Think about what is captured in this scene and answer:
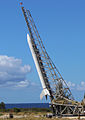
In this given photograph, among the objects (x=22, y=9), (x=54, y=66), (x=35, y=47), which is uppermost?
(x=22, y=9)

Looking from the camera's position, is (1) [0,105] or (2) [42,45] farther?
(1) [0,105]

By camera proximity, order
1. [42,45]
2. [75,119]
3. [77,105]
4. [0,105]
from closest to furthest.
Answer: [75,119] → [77,105] → [42,45] → [0,105]

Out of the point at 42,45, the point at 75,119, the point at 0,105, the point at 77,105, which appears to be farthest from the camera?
the point at 0,105

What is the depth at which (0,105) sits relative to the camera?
8300cm

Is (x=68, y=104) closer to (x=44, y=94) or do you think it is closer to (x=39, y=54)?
(x=44, y=94)

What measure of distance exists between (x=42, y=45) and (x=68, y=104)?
34.1ft

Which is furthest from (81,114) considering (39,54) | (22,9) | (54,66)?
(22,9)

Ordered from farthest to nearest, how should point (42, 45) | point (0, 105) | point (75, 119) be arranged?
point (0, 105) < point (42, 45) < point (75, 119)

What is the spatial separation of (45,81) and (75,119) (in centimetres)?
846

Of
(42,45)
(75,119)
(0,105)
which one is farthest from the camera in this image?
(0,105)

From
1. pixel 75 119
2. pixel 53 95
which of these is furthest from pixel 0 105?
pixel 75 119

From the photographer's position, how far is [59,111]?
47.2 metres

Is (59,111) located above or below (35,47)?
below

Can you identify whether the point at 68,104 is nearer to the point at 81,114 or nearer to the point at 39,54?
the point at 81,114
